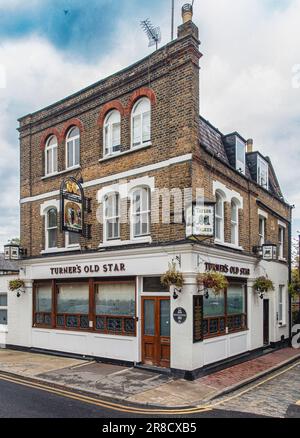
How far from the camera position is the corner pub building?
12750 millimetres

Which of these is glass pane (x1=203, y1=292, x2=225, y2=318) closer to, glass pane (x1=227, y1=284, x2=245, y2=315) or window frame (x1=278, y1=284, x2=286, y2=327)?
glass pane (x1=227, y1=284, x2=245, y2=315)

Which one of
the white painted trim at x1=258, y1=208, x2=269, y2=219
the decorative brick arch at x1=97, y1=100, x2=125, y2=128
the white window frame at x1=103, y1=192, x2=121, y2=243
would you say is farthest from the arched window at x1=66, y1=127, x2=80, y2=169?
the white painted trim at x1=258, y1=208, x2=269, y2=219

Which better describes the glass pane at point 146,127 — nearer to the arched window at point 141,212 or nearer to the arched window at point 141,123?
the arched window at point 141,123

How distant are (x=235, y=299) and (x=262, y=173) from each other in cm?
714

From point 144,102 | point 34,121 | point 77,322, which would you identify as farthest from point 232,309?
point 34,121

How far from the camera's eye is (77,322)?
15.3 metres

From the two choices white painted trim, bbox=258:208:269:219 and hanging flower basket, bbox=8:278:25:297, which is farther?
white painted trim, bbox=258:208:269:219

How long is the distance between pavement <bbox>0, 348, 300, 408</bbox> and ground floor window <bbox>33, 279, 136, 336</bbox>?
51.3 inches

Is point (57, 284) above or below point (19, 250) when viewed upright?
below

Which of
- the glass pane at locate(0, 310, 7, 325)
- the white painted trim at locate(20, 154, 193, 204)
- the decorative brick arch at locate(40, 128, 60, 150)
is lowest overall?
the glass pane at locate(0, 310, 7, 325)

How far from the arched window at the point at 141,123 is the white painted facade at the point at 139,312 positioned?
155 inches

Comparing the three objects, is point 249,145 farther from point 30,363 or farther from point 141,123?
point 30,363

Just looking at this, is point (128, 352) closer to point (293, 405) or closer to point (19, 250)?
point (293, 405)

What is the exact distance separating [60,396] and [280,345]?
41.8 ft
